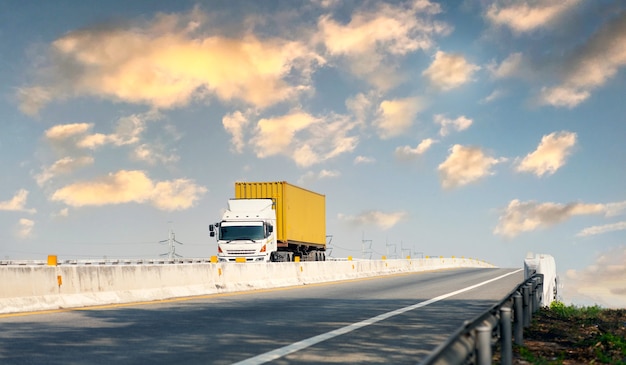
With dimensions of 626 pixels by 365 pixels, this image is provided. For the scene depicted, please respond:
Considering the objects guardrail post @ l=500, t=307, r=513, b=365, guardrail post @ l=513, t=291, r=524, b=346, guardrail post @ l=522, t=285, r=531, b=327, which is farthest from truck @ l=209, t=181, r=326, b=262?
guardrail post @ l=500, t=307, r=513, b=365

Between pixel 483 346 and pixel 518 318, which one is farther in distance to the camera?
pixel 518 318

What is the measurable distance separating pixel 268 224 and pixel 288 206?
337 cm

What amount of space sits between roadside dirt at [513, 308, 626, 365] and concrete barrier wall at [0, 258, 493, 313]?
29.2 ft

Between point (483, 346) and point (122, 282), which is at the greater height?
point (122, 282)

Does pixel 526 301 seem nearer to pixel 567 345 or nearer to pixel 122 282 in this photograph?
pixel 567 345

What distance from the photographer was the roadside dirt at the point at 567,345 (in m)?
9.91

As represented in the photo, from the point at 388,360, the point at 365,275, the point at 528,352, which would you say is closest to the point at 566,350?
the point at 528,352

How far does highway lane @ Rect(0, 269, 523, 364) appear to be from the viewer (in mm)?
9062

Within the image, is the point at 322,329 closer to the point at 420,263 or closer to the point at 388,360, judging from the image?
the point at 388,360

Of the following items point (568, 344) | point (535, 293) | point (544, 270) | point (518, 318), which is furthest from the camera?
point (544, 270)

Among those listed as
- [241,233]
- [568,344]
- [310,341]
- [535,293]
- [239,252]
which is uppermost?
[241,233]

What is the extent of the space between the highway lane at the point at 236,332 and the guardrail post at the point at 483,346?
275 centimetres

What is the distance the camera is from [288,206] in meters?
43.6

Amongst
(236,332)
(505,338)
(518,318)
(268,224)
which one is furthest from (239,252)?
(505,338)
